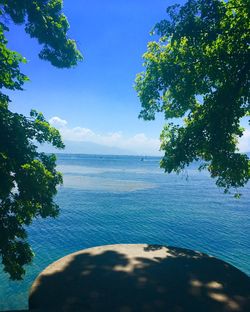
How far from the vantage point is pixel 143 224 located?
137ft

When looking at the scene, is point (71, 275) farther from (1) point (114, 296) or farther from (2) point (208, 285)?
(2) point (208, 285)

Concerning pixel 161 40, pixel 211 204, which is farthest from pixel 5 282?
Answer: pixel 211 204

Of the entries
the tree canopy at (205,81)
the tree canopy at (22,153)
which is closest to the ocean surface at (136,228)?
the tree canopy at (22,153)

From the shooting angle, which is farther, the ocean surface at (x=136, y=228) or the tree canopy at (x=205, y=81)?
the ocean surface at (x=136, y=228)

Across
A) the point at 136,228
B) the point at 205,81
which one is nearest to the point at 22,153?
the point at 205,81

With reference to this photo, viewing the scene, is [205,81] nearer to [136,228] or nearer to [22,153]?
[22,153]

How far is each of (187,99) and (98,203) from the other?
41.4 m

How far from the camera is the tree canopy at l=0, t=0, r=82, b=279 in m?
12.9

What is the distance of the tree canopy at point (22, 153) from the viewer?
→ 12898mm

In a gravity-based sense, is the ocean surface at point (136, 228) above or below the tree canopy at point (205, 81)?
below

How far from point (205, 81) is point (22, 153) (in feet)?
34.9

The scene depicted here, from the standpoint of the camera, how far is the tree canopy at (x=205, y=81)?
1478 centimetres

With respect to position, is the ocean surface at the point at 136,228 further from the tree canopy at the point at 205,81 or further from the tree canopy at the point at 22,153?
the tree canopy at the point at 205,81

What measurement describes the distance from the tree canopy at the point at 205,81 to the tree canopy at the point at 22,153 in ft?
20.2
